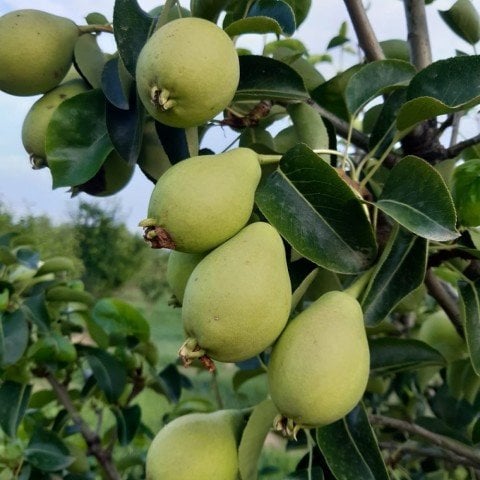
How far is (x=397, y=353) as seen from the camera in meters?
0.96

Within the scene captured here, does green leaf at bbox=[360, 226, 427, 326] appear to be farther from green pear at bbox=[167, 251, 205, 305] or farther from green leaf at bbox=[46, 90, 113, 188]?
green leaf at bbox=[46, 90, 113, 188]

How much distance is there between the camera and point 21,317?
4.10ft

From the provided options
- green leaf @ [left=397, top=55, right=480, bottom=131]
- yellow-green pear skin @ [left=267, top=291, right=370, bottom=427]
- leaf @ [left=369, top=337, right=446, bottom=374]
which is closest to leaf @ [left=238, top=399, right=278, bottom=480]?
yellow-green pear skin @ [left=267, top=291, right=370, bottom=427]

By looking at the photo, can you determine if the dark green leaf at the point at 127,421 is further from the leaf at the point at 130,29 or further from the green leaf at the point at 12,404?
the leaf at the point at 130,29

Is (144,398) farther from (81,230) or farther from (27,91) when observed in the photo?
(81,230)

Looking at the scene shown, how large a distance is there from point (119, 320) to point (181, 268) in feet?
2.64

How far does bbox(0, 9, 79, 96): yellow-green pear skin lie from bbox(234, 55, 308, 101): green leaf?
0.76ft

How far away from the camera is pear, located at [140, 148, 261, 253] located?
59cm

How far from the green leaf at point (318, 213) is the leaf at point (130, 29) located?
20 cm

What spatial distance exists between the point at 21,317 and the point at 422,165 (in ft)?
2.78

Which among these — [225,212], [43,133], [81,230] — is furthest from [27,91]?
[81,230]

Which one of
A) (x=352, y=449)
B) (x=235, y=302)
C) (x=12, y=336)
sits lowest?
(x=12, y=336)

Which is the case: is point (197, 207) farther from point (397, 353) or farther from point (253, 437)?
point (397, 353)

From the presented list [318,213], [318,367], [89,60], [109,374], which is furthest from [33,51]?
[109,374]
